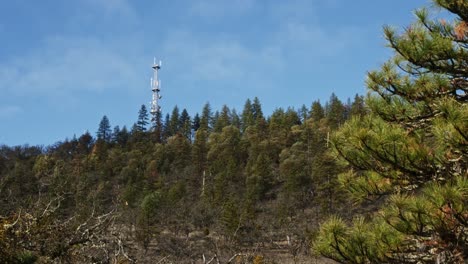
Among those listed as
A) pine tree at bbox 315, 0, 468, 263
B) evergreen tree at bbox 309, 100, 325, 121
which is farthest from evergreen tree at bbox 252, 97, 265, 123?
pine tree at bbox 315, 0, 468, 263

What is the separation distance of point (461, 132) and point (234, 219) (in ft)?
119

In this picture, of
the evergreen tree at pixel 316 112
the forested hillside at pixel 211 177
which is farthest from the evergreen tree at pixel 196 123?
the evergreen tree at pixel 316 112

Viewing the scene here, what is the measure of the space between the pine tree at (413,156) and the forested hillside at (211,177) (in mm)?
19151

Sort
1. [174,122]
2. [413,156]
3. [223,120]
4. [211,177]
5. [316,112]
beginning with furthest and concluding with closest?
[174,122]
[223,120]
[316,112]
[211,177]
[413,156]

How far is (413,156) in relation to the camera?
465 centimetres

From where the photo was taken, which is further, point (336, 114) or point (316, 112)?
point (316, 112)

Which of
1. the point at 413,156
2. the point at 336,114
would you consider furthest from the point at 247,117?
the point at 413,156

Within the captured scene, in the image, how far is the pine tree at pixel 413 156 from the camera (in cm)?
423

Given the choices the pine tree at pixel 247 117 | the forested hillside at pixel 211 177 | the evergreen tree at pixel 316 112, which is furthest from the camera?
the pine tree at pixel 247 117

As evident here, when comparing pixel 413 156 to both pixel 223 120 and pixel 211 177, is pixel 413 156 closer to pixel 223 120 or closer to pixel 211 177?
pixel 211 177

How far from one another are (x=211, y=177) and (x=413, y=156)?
58309 millimetres

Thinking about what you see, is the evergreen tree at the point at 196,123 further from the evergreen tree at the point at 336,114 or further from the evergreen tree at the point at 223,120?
the evergreen tree at the point at 336,114

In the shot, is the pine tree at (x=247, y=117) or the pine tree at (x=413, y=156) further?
the pine tree at (x=247, y=117)

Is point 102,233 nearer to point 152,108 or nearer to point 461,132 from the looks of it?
point 461,132
